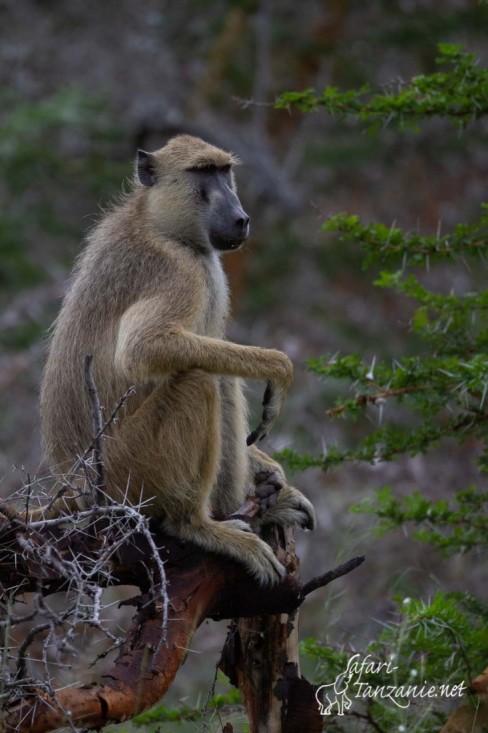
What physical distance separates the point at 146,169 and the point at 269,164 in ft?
25.6

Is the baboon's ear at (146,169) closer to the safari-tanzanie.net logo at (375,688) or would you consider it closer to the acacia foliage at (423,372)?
the acacia foliage at (423,372)

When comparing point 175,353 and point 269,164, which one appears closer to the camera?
point 175,353

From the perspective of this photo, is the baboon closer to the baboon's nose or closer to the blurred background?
the baboon's nose

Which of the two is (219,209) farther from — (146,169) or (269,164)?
(269,164)

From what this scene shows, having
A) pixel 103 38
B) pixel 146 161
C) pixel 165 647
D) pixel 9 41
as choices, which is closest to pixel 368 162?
pixel 103 38

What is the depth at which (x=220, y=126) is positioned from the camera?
1466cm

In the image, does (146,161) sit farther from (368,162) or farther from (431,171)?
(431,171)

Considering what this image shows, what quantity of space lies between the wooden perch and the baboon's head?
5.71 feet

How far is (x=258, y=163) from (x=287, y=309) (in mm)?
2553

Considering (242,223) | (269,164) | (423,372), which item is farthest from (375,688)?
(269,164)

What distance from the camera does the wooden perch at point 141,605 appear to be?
3729mm

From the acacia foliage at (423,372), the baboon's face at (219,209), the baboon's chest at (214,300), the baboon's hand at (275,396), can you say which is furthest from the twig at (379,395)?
the baboon's face at (219,209)

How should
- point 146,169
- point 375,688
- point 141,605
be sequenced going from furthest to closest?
1. point 146,169
2. point 375,688
3. point 141,605

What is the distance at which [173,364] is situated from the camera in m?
5.19
